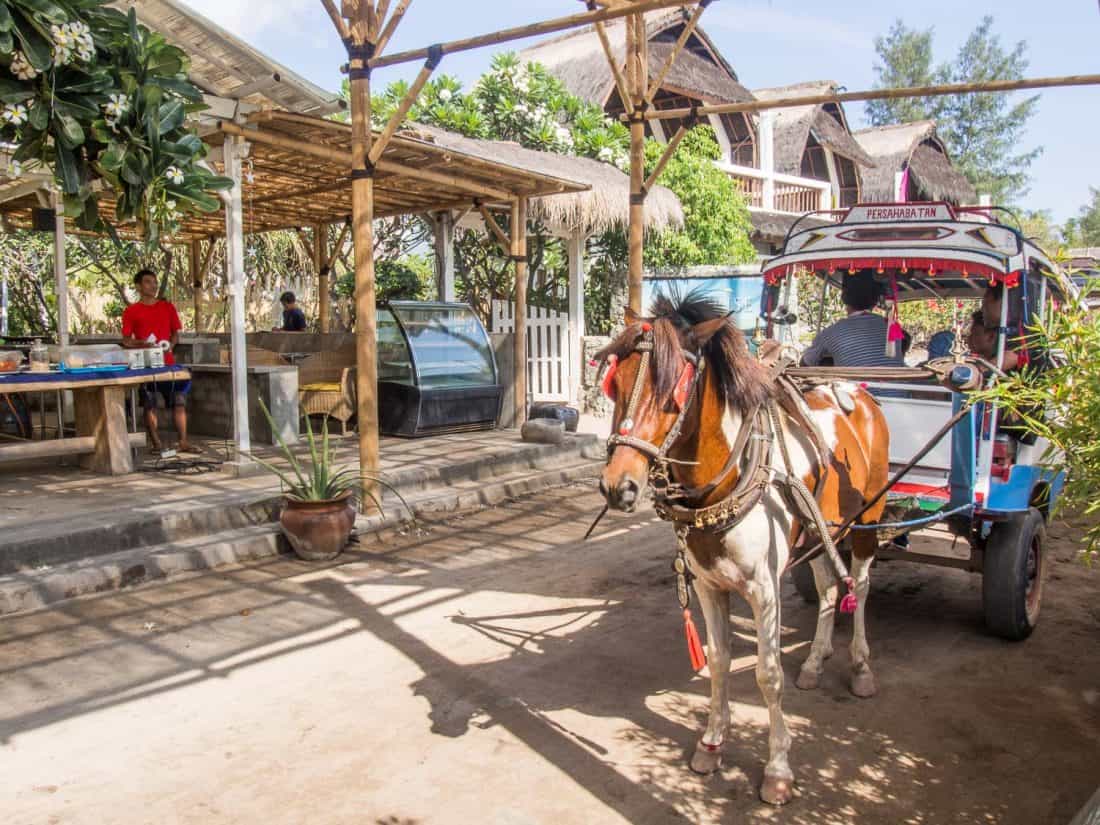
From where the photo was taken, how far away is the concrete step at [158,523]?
596 cm

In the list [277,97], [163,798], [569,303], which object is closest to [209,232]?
[569,303]

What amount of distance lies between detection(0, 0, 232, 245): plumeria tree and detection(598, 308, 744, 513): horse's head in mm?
1900

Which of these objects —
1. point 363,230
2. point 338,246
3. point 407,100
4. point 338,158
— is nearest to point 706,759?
point 363,230

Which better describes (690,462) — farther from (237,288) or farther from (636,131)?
(237,288)

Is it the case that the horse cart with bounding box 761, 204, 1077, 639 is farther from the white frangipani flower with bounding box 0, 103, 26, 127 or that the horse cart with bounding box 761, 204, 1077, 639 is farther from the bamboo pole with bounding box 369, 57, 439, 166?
the white frangipani flower with bounding box 0, 103, 26, 127

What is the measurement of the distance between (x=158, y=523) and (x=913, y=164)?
29934 mm

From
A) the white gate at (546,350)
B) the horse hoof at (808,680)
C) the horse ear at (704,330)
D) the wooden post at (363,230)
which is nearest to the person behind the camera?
the horse ear at (704,330)

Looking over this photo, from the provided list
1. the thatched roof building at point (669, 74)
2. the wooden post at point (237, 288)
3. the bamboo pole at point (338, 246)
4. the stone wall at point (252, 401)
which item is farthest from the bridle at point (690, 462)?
the thatched roof building at point (669, 74)

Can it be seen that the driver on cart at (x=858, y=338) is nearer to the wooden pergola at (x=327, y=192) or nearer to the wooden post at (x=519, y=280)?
the wooden pergola at (x=327, y=192)

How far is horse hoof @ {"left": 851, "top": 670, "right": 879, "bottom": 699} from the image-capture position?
4.30 m

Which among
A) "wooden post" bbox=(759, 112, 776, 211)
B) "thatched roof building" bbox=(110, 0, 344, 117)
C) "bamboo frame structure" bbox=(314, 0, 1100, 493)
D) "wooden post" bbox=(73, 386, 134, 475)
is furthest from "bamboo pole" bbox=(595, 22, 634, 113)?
"wooden post" bbox=(759, 112, 776, 211)

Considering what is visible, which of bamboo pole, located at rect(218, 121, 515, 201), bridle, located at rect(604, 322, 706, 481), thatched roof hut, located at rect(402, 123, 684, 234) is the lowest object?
bridle, located at rect(604, 322, 706, 481)

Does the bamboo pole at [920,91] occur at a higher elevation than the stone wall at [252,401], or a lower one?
higher

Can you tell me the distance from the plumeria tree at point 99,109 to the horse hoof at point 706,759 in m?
3.12
